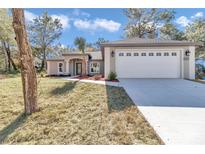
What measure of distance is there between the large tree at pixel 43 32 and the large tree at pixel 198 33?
877 inches

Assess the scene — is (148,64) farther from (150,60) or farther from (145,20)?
(145,20)

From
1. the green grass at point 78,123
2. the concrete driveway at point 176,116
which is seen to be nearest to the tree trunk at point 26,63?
the green grass at point 78,123

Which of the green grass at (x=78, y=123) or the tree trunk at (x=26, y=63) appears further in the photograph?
the tree trunk at (x=26, y=63)

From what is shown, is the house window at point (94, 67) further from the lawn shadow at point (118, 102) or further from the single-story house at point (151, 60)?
the lawn shadow at point (118, 102)

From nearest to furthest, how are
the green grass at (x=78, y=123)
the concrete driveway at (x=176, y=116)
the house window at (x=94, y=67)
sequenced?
the concrete driveway at (x=176, y=116)
the green grass at (x=78, y=123)
the house window at (x=94, y=67)

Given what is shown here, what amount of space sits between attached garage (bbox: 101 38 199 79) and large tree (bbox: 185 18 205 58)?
11407mm

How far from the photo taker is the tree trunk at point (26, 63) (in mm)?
5500

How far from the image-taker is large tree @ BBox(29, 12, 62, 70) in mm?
31891

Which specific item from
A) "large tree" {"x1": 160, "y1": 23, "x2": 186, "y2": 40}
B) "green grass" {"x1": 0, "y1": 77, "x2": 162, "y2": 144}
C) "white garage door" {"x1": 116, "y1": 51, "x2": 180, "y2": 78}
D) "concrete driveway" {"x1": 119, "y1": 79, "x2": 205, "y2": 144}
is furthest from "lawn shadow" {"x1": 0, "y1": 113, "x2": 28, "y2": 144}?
"large tree" {"x1": 160, "y1": 23, "x2": 186, "y2": 40}

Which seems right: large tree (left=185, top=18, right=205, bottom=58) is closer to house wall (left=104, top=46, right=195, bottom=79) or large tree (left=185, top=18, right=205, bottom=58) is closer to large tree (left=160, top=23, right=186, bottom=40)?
large tree (left=160, top=23, right=186, bottom=40)
